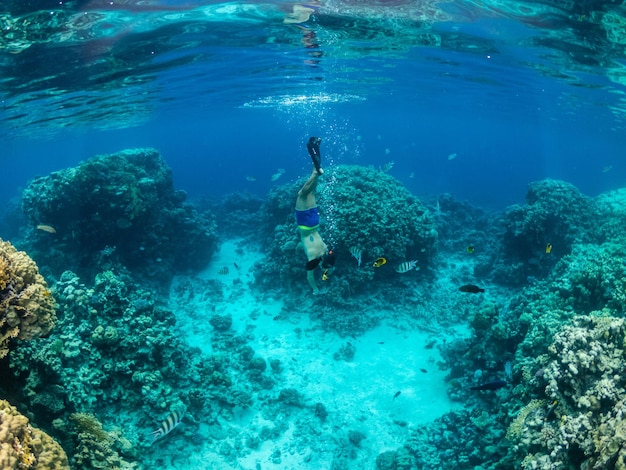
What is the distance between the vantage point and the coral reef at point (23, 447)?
316 centimetres

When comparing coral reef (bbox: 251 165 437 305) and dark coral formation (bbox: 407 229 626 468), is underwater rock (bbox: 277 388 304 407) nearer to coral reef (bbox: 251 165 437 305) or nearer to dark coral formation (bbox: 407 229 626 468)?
dark coral formation (bbox: 407 229 626 468)

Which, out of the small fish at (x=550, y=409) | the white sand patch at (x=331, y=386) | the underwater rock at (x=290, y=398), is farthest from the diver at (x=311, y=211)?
the white sand patch at (x=331, y=386)

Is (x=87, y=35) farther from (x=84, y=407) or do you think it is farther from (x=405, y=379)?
(x=405, y=379)

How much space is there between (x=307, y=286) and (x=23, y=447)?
1105 cm

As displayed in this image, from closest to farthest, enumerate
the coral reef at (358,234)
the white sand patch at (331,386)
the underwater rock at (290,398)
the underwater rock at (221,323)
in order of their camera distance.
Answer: the white sand patch at (331,386) → the underwater rock at (290,398) → the coral reef at (358,234) → the underwater rock at (221,323)

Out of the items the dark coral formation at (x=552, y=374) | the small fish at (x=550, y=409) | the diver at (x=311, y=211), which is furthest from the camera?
the diver at (x=311, y=211)

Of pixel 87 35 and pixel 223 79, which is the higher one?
pixel 87 35

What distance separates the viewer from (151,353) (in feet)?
28.1

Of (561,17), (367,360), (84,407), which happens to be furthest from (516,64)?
(84,407)

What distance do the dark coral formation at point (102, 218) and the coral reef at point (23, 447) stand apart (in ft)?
34.2

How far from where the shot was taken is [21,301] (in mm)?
4602

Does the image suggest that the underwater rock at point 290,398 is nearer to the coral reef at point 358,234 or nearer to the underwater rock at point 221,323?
the coral reef at point 358,234

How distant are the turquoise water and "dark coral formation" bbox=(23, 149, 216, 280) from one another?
0.25 feet

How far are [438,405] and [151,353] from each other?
7.36m
